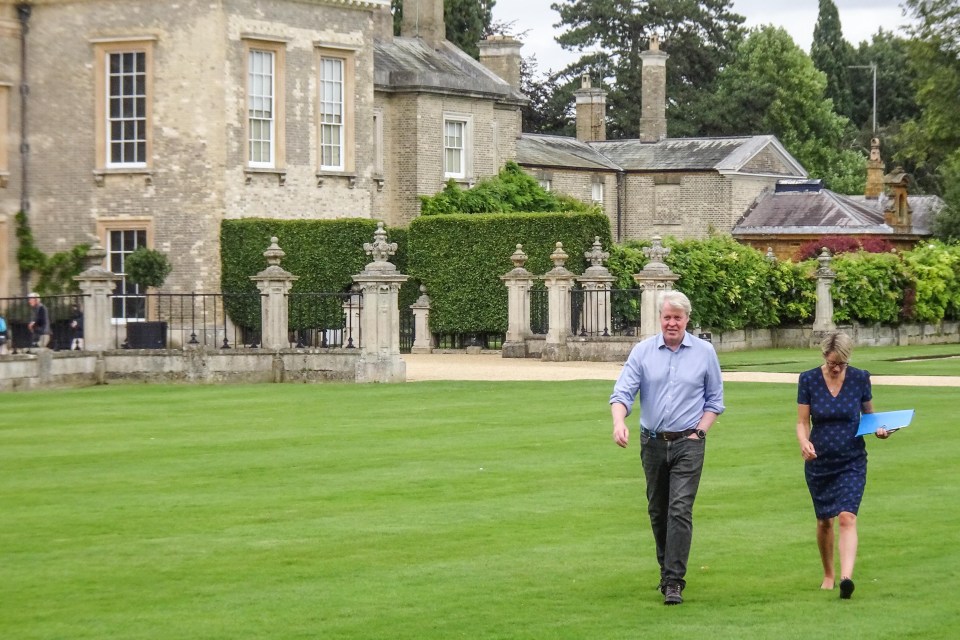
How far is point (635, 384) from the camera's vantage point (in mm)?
10500

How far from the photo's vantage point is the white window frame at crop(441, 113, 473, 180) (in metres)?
48.4

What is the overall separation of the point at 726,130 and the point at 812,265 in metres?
43.2

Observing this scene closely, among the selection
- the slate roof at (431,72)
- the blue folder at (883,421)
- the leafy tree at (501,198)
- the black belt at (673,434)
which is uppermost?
the slate roof at (431,72)

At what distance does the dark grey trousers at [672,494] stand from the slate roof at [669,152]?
52.4 m

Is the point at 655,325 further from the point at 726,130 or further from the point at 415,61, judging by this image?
the point at 726,130

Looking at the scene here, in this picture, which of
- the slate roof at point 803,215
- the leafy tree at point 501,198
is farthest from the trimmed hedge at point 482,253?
the slate roof at point 803,215

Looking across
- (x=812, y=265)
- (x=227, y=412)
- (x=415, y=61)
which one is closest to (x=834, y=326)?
(x=812, y=265)

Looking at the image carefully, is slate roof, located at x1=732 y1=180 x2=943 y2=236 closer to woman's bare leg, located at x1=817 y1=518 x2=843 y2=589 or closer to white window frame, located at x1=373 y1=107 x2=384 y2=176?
white window frame, located at x1=373 y1=107 x2=384 y2=176

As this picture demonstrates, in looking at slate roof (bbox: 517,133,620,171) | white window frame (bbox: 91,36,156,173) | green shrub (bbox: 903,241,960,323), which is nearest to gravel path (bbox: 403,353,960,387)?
white window frame (bbox: 91,36,156,173)

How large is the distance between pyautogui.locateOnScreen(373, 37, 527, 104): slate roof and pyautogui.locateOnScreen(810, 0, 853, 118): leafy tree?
50210 millimetres

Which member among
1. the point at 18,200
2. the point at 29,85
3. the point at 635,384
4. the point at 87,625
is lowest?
the point at 87,625

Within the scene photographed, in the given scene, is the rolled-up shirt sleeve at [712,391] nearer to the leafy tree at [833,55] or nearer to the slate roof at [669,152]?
the slate roof at [669,152]

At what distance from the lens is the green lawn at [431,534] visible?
31.5ft

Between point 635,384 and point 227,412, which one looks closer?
point 635,384
